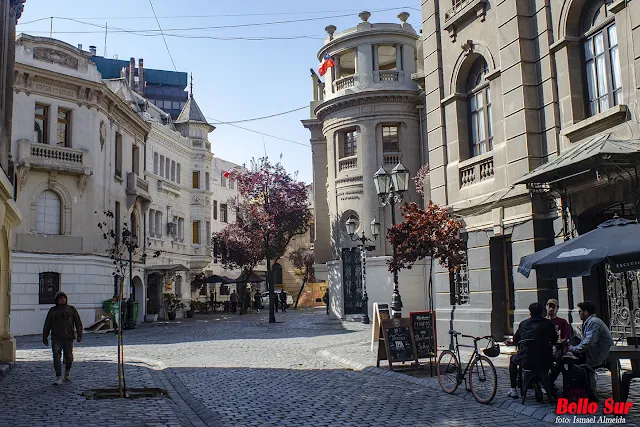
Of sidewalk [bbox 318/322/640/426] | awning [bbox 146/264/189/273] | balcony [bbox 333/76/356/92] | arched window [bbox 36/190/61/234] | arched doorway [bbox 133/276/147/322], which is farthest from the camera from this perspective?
arched doorway [bbox 133/276/147/322]

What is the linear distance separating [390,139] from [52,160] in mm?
15143

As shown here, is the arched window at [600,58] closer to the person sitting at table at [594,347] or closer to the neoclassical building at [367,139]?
the person sitting at table at [594,347]

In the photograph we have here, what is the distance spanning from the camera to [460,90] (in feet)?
57.6

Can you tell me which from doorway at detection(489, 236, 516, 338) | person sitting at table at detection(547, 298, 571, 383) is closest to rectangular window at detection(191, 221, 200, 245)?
doorway at detection(489, 236, 516, 338)

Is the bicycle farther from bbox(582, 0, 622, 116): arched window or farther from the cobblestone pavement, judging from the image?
bbox(582, 0, 622, 116): arched window

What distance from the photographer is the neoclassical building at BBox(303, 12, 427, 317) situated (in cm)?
3100

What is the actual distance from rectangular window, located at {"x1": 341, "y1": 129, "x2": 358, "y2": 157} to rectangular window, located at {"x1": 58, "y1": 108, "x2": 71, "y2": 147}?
12.6 m

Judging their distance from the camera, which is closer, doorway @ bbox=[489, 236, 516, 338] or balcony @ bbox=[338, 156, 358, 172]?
doorway @ bbox=[489, 236, 516, 338]

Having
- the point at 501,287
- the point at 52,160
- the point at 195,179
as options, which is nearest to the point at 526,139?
the point at 501,287

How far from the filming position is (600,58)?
527 inches

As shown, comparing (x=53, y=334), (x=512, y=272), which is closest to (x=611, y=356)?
(x=512, y=272)

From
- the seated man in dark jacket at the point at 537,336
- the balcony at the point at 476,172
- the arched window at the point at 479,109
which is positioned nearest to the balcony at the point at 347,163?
the arched window at the point at 479,109

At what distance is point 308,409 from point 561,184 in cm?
708

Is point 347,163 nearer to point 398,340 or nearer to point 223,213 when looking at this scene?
point 398,340
